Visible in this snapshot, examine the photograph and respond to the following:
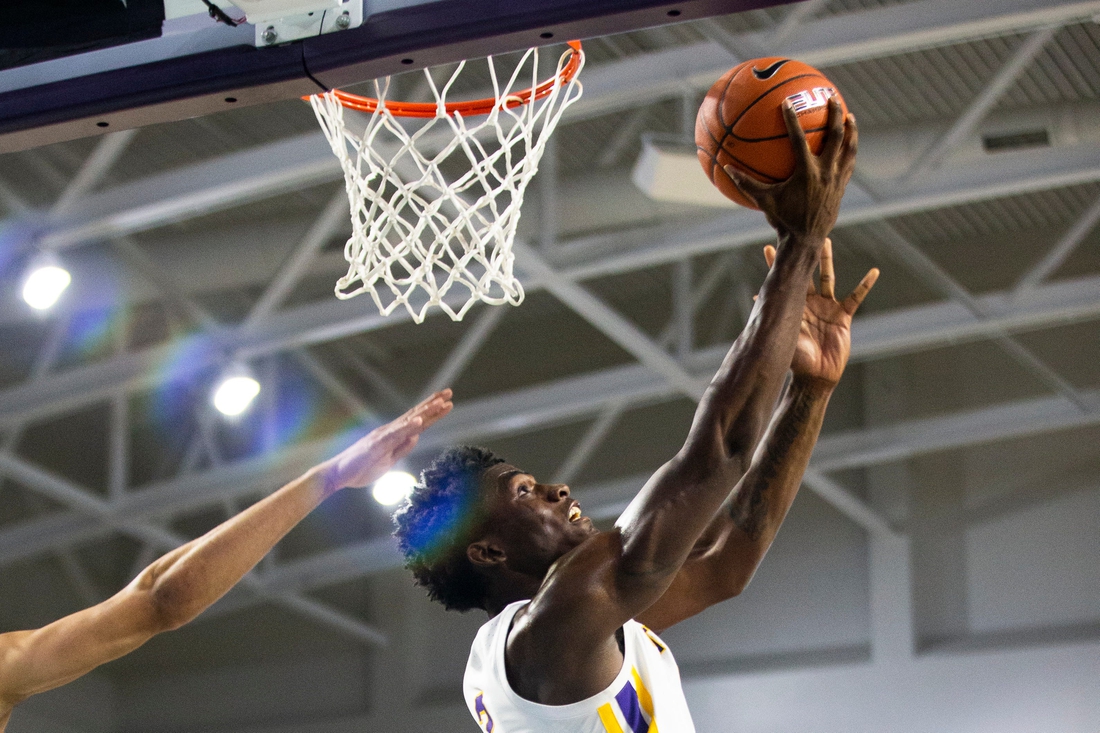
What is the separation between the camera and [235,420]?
12688mm

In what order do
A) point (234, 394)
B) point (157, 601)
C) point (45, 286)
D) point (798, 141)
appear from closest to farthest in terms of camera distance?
point (157, 601), point (798, 141), point (45, 286), point (234, 394)

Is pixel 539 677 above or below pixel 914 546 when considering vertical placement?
below

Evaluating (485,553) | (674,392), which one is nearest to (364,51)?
(485,553)

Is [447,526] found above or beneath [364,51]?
beneath

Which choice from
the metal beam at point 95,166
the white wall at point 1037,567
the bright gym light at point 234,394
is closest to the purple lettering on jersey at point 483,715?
the metal beam at point 95,166

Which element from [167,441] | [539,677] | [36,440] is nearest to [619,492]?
[167,441]

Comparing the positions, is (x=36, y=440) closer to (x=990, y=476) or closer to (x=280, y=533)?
(x=990, y=476)

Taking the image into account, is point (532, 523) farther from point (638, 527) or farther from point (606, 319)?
point (606, 319)

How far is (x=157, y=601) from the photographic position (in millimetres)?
2523

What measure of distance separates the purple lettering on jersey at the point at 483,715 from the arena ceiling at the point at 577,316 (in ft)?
13.8

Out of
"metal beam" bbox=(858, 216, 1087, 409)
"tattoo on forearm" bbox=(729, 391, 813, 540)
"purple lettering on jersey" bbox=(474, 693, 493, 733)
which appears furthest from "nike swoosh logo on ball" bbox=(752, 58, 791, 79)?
"metal beam" bbox=(858, 216, 1087, 409)

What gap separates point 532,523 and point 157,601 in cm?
99

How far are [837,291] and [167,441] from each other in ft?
21.3

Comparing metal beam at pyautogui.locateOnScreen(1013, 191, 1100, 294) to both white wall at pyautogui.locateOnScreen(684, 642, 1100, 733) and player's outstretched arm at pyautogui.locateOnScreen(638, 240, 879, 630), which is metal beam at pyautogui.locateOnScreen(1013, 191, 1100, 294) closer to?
white wall at pyautogui.locateOnScreen(684, 642, 1100, 733)
